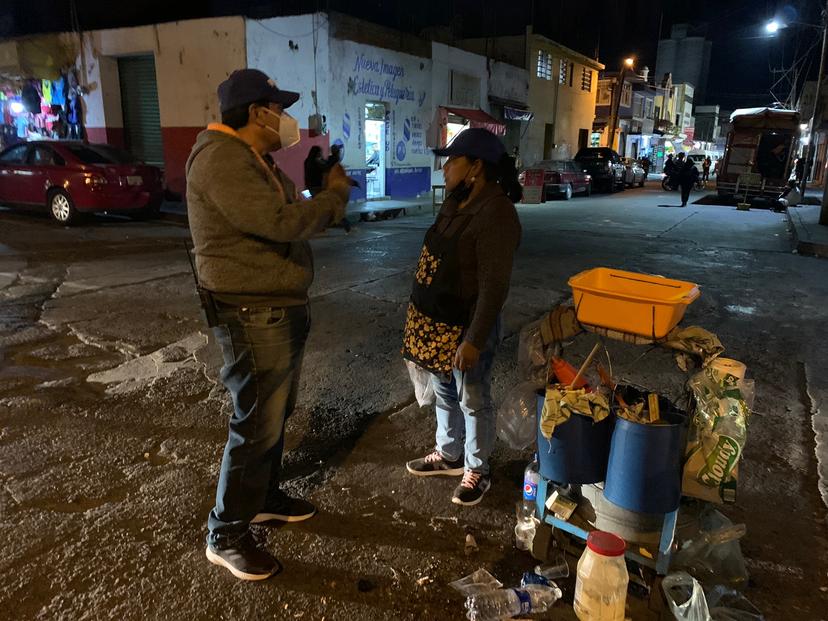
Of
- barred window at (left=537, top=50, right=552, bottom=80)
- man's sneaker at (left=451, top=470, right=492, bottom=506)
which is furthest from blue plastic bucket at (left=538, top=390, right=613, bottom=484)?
barred window at (left=537, top=50, right=552, bottom=80)

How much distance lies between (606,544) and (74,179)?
12562mm

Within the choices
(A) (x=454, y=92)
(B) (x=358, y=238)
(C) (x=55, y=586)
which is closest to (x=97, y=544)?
(C) (x=55, y=586)

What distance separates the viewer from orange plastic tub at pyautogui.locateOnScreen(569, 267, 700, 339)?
2.38m

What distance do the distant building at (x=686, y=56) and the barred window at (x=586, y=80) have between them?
29421mm

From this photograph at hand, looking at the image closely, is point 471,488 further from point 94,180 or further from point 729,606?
point 94,180

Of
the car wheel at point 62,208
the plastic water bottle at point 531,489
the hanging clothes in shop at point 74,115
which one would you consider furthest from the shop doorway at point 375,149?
the plastic water bottle at point 531,489

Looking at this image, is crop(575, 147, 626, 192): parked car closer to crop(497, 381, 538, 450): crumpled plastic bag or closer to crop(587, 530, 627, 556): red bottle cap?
crop(497, 381, 538, 450): crumpled plastic bag

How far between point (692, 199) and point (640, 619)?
78.6 ft

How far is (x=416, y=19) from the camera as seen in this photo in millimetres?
26344

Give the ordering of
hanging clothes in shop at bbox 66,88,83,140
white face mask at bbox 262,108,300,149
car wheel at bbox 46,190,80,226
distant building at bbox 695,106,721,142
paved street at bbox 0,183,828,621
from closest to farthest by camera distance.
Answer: white face mask at bbox 262,108,300,149 < paved street at bbox 0,183,828,621 < car wheel at bbox 46,190,80,226 < hanging clothes in shop at bbox 66,88,83,140 < distant building at bbox 695,106,721,142

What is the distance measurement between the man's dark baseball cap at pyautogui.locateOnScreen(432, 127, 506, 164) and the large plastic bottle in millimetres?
1670

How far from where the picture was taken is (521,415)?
2701 mm

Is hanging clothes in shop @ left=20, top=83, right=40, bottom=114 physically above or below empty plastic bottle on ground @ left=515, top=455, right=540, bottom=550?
above

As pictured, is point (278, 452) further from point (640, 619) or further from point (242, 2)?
point (242, 2)
